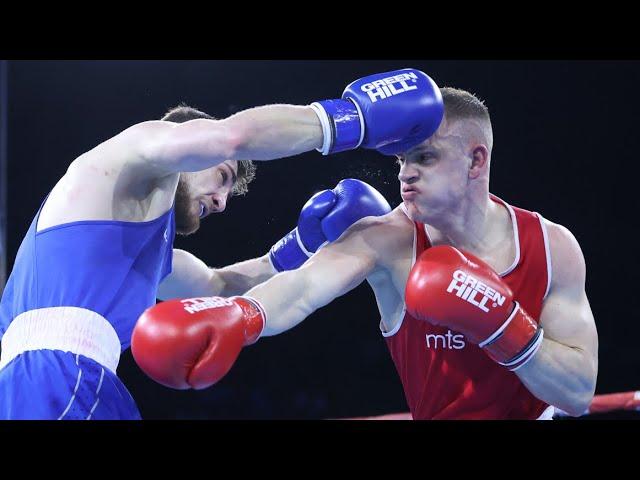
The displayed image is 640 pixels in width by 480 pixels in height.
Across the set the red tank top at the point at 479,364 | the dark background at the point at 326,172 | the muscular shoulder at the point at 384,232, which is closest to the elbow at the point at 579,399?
the red tank top at the point at 479,364

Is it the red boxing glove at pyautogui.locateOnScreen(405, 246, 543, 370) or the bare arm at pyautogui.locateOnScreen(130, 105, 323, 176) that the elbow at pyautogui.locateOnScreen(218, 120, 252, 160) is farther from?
the red boxing glove at pyautogui.locateOnScreen(405, 246, 543, 370)

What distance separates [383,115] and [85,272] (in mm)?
1092

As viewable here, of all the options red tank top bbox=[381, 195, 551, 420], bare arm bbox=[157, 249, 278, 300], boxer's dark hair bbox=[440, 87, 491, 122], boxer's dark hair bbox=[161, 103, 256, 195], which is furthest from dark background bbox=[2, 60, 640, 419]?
red tank top bbox=[381, 195, 551, 420]

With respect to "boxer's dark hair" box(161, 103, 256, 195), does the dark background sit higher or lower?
lower

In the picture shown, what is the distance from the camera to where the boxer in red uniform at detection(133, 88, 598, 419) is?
8.24ft

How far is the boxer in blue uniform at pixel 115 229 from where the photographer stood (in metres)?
2.37

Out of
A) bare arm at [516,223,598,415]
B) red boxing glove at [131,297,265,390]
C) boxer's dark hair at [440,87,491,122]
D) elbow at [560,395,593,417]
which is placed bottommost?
elbow at [560,395,593,417]

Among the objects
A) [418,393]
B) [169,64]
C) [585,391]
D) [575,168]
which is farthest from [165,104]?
[585,391]

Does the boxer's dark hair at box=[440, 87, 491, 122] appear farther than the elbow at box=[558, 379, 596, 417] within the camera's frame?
Yes

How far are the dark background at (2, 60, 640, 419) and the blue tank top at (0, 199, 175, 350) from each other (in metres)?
3.32

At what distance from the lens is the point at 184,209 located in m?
3.16

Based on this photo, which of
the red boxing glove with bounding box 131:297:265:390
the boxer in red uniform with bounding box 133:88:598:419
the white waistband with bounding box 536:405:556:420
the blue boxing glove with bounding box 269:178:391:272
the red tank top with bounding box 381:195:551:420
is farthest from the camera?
the blue boxing glove with bounding box 269:178:391:272

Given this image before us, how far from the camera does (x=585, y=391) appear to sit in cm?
272

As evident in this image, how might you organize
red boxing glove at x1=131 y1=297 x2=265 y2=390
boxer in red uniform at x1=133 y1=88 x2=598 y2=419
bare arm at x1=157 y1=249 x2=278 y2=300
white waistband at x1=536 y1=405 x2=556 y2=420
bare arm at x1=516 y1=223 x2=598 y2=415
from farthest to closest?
bare arm at x1=157 y1=249 x2=278 y2=300
white waistband at x1=536 y1=405 x2=556 y2=420
bare arm at x1=516 y1=223 x2=598 y2=415
boxer in red uniform at x1=133 y1=88 x2=598 y2=419
red boxing glove at x1=131 y1=297 x2=265 y2=390
